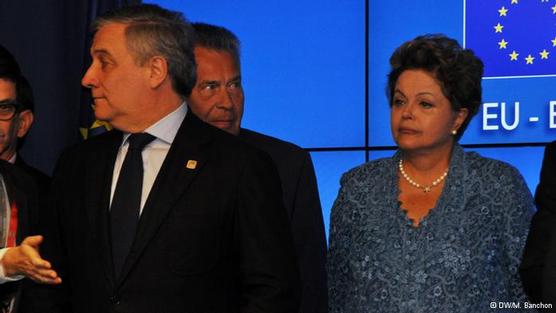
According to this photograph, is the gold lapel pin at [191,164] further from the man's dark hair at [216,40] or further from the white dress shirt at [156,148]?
the man's dark hair at [216,40]

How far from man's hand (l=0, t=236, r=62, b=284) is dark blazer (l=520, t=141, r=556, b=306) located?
1221mm

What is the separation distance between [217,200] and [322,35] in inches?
126

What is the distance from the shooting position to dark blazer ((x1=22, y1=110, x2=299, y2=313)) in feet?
8.39

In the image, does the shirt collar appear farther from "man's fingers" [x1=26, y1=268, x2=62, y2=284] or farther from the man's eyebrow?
"man's fingers" [x1=26, y1=268, x2=62, y2=284]

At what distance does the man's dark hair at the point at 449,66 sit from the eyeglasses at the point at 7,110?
1.35 metres

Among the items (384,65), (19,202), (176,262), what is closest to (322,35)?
(384,65)

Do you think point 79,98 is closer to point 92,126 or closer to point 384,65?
point 92,126

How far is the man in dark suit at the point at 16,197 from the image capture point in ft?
8.01

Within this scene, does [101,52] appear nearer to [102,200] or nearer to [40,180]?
[102,200]

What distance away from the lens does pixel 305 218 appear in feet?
11.3

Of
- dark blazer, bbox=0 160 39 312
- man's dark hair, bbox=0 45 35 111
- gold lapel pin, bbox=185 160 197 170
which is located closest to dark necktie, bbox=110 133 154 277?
gold lapel pin, bbox=185 160 197 170

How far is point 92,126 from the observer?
515cm

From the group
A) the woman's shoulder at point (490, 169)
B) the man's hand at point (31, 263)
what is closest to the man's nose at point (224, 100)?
the woman's shoulder at point (490, 169)

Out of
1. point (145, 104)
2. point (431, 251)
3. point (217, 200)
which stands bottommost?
point (431, 251)
